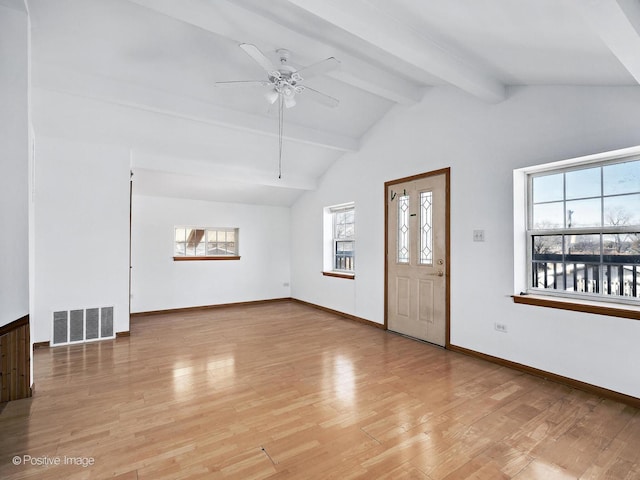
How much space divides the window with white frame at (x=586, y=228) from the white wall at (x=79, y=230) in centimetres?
510

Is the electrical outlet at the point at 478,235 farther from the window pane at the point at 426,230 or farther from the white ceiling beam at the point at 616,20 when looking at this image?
the white ceiling beam at the point at 616,20

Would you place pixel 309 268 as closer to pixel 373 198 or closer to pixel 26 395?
pixel 373 198

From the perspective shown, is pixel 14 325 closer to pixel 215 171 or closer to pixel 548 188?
pixel 215 171

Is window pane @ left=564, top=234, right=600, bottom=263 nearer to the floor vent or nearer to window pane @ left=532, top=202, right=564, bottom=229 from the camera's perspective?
window pane @ left=532, top=202, right=564, bottom=229

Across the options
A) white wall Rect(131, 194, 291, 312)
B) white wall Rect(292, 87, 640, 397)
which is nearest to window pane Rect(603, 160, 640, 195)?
white wall Rect(292, 87, 640, 397)

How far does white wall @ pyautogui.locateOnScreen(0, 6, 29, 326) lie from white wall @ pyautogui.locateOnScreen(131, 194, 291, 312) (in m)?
A: 3.29

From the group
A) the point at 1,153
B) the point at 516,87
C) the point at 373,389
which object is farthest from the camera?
the point at 516,87

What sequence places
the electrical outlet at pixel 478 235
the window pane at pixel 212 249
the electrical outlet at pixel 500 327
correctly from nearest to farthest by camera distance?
the electrical outlet at pixel 500 327
the electrical outlet at pixel 478 235
the window pane at pixel 212 249

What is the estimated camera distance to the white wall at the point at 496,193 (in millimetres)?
2723

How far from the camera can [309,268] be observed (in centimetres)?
673

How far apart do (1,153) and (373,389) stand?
3385 millimetres

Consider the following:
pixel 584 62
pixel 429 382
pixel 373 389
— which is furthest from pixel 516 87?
pixel 373 389

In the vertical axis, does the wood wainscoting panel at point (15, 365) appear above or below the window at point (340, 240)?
below

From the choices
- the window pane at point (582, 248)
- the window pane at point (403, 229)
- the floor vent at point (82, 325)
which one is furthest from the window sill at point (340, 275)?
the floor vent at point (82, 325)
